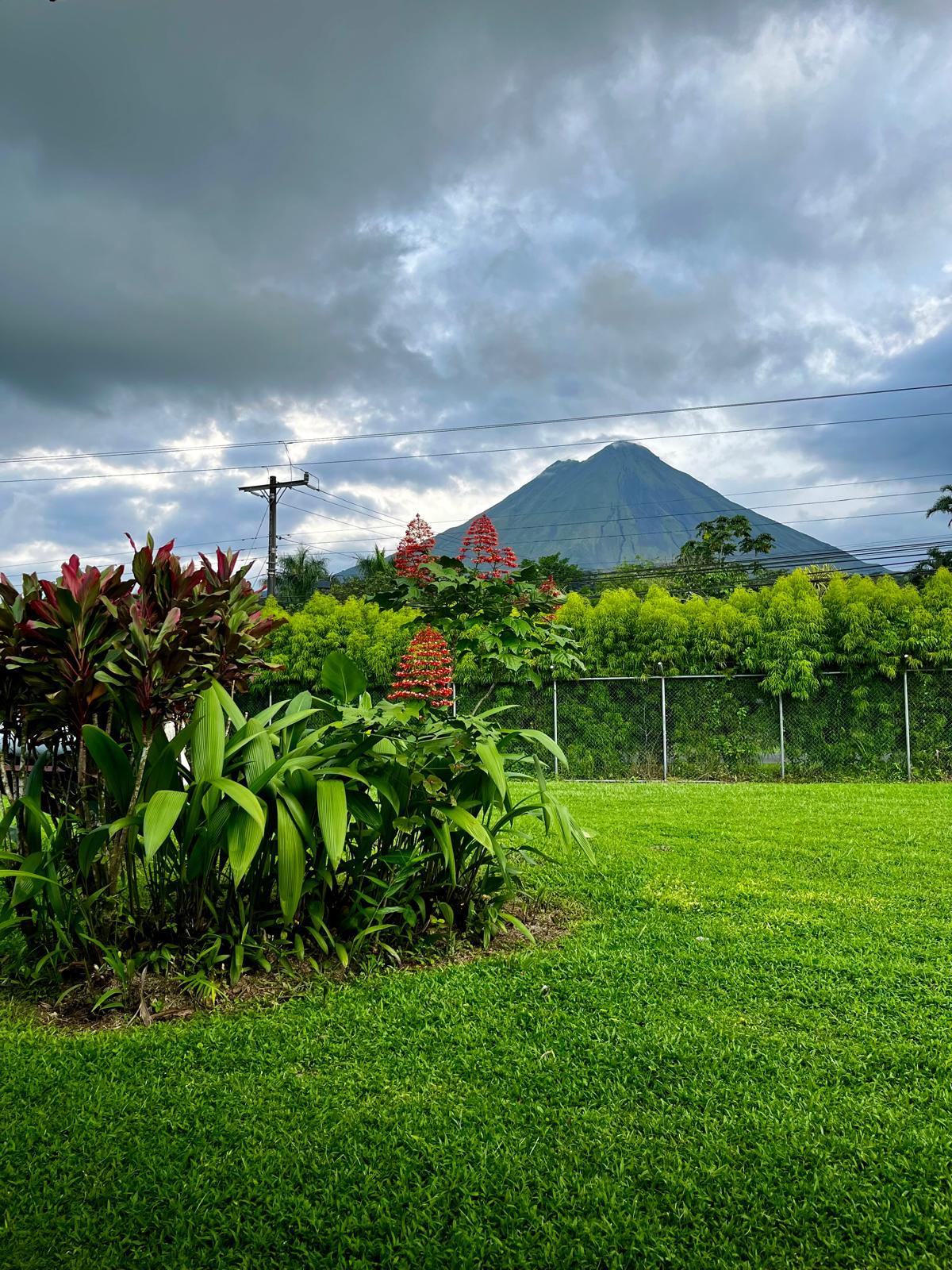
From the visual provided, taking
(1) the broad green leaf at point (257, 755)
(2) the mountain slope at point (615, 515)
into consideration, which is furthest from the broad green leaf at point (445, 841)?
(2) the mountain slope at point (615, 515)

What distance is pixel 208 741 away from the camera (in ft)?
8.80

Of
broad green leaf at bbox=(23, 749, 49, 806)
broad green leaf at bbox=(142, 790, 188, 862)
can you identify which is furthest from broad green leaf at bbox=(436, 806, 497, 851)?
broad green leaf at bbox=(23, 749, 49, 806)

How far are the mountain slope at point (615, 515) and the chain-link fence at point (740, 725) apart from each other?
106 m

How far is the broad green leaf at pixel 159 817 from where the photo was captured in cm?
224

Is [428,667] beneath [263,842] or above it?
above

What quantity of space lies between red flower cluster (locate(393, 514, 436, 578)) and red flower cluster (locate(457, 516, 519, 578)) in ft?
0.98

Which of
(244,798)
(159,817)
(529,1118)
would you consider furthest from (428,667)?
(529,1118)

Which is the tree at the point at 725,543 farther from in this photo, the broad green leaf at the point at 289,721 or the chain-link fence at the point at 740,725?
the broad green leaf at the point at 289,721

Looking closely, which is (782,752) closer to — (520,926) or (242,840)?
(520,926)

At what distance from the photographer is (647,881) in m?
4.21

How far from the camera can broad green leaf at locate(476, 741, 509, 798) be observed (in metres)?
2.86

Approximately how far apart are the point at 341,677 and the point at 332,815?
0.99 m

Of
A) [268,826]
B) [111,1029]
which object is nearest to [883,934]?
[268,826]

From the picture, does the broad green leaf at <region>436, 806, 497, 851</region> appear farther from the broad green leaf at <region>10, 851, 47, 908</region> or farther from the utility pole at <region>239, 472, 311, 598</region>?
the utility pole at <region>239, 472, 311, 598</region>
